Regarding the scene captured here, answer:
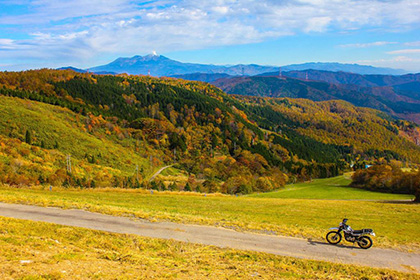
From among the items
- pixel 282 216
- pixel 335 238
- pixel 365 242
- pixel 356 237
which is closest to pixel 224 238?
pixel 335 238

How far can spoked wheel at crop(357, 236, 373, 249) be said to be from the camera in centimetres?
1773

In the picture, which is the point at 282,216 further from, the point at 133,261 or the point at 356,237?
the point at 133,261

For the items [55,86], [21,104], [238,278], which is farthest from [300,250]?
[55,86]

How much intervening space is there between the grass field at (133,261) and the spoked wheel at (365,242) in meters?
3.59

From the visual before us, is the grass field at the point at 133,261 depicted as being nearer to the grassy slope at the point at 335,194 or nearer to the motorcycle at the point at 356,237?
the motorcycle at the point at 356,237

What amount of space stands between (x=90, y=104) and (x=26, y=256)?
190923mm

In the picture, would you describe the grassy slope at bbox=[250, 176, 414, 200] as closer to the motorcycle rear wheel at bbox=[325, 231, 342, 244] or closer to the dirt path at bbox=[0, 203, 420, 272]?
the motorcycle rear wheel at bbox=[325, 231, 342, 244]

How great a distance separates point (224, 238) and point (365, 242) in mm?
8929

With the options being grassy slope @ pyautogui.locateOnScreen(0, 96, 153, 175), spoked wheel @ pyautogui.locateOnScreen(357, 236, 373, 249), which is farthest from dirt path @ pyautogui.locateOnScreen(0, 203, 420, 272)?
grassy slope @ pyautogui.locateOnScreen(0, 96, 153, 175)

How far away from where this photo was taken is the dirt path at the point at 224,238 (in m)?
16.1

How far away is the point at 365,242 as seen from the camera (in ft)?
58.5

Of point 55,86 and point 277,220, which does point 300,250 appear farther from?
point 55,86

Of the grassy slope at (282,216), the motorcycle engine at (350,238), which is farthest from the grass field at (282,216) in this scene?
the motorcycle engine at (350,238)

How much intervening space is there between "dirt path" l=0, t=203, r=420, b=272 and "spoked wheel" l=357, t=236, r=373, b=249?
35 cm
